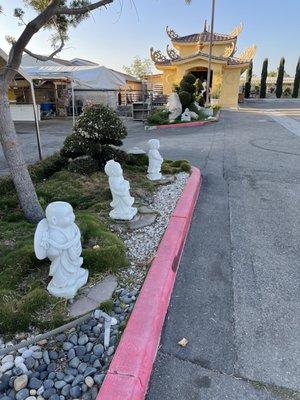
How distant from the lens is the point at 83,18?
4.05m

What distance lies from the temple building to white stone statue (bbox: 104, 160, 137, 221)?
1687 cm

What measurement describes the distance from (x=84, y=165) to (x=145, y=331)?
12.2 ft

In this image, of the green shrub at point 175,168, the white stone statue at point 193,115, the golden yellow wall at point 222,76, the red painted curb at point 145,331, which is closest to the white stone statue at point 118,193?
the red painted curb at point 145,331

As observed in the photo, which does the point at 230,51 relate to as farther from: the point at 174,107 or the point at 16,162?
the point at 16,162

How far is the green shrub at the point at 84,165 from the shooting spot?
17.4 feet

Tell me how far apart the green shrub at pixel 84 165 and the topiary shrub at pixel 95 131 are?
0.42 ft

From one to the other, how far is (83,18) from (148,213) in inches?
104

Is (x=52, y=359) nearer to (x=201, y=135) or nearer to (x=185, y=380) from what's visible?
(x=185, y=380)

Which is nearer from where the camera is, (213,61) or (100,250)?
(100,250)

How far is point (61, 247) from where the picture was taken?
2.25 meters

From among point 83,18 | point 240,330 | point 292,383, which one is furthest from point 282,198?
point 83,18

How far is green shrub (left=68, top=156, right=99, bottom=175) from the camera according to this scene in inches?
209

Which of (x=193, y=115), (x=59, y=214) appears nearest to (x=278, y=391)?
(x=59, y=214)

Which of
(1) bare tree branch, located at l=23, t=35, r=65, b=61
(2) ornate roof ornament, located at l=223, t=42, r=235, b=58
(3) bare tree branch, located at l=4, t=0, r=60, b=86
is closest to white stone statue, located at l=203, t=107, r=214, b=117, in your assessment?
(2) ornate roof ornament, located at l=223, t=42, r=235, b=58
